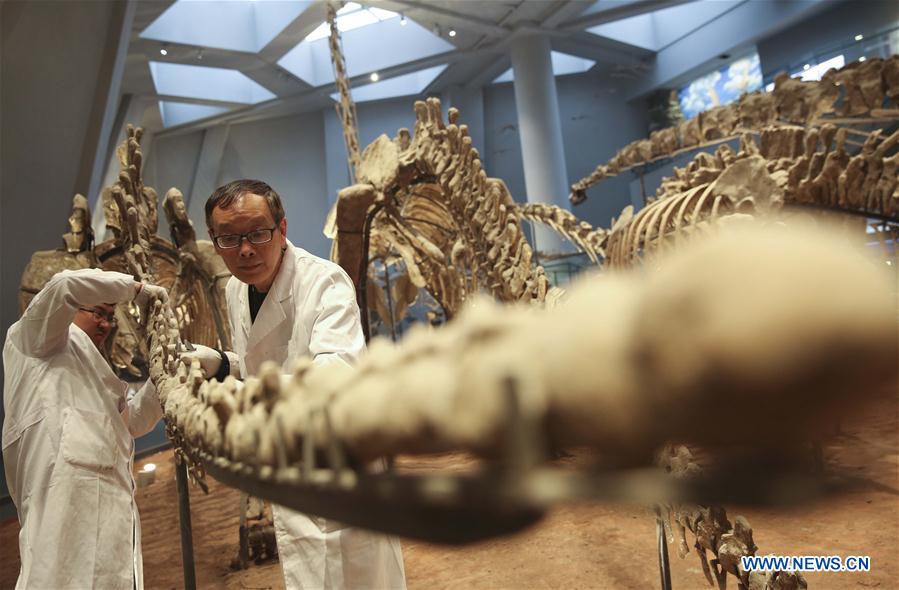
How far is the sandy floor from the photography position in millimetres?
3061

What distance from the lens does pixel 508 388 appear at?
39cm

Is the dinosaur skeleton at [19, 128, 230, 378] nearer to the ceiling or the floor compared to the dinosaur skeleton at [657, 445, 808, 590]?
nearer to the ceiling

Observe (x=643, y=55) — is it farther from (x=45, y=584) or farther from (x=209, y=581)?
(x=45, y=584)

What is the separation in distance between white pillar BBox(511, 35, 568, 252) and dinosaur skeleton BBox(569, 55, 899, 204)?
4.21 m

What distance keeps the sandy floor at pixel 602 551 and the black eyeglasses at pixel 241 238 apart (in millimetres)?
1696

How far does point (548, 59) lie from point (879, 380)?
1116 centimetres

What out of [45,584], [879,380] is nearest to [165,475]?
[45,584]

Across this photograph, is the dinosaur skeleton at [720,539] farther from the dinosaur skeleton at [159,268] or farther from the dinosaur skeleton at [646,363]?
the dinosaur skeleton at [159,268]

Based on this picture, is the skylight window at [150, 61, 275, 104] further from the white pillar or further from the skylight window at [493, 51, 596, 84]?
the skylight window at [493, 51, 596, 84]

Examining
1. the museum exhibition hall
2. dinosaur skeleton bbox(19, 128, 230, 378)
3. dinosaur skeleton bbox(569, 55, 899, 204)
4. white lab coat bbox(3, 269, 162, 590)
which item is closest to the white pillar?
the museum exhibition hall

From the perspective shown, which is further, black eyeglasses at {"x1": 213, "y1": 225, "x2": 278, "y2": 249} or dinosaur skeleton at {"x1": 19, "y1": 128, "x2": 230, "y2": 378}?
dinosaur skeleton at {"x1": 19, "y1": 128, "x2": 230, "y2": 378}

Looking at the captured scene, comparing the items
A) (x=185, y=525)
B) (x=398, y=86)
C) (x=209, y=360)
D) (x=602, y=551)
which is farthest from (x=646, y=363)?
(x=398, y=86)

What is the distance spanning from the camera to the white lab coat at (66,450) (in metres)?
2.01

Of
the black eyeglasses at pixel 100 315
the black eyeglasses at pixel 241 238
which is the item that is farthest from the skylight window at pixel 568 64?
the black eyeglasses at pixel 241 238
